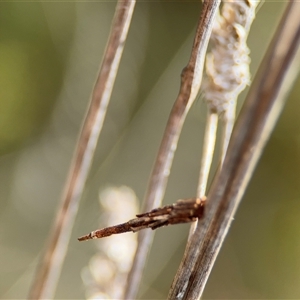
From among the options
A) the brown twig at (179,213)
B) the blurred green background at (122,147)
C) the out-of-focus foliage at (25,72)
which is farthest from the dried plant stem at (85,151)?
the out-of-focus foliage at (25,72)

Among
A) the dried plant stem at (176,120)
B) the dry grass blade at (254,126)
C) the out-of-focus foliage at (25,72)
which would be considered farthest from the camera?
the out-of-focus foliage at (25,72)

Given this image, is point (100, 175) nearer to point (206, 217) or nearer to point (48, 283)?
point (48, 283)

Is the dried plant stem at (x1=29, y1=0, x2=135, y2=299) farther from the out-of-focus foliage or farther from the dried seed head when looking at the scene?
the out-of-focus foliage

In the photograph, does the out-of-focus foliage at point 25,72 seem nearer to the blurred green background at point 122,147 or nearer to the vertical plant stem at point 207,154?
the blurred green background at point 122,147

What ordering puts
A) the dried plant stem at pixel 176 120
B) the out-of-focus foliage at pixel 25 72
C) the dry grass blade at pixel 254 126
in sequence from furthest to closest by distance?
1. the out-of-focus foliage at pixel 25 72
2. the dried plant stem at pixel 176 120
3. the dry grass blade at pixel 254 126

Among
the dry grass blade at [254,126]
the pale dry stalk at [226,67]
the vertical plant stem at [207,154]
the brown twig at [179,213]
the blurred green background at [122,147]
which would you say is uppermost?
the blurred green background at [122,147]

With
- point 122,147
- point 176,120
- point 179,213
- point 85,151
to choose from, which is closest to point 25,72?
point 122,147
